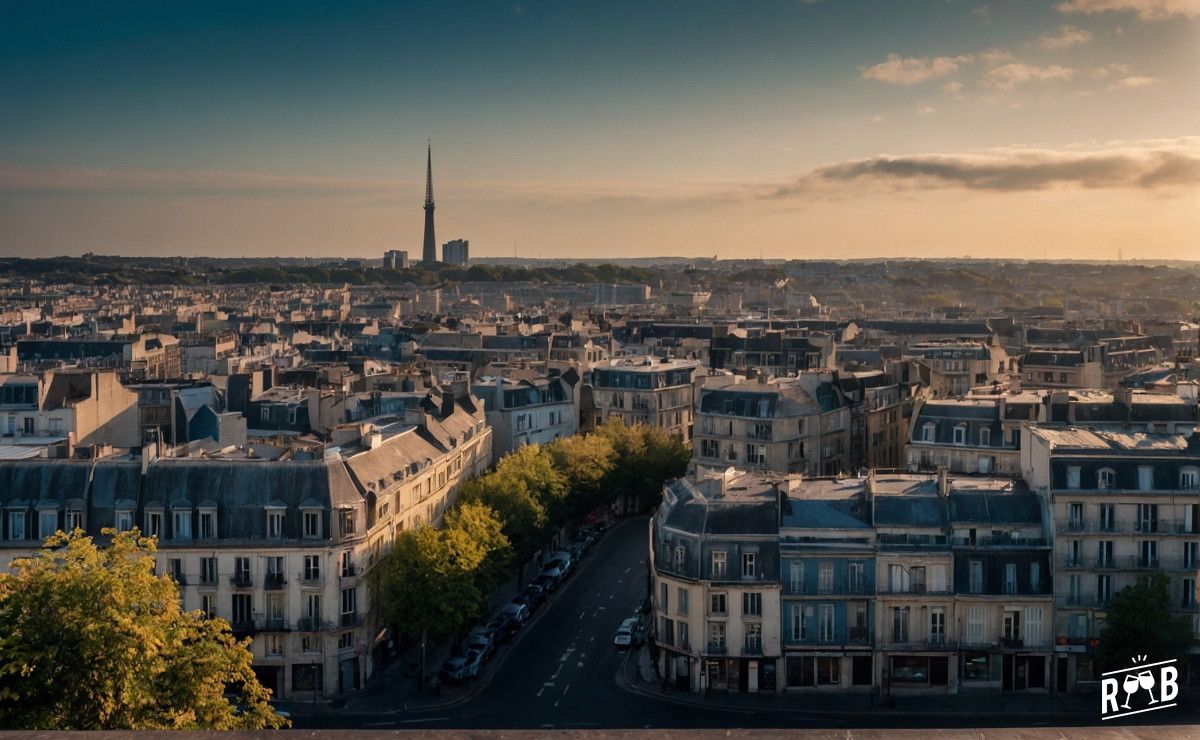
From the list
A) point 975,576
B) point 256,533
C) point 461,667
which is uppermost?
point 256,533

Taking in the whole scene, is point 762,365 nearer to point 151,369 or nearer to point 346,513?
point 151,369

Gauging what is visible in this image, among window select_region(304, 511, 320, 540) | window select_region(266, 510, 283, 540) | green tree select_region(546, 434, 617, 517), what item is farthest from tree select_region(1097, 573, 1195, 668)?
green tree select_region(546, 434, 617, 517)

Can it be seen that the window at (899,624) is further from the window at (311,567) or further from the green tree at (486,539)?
the window at (311,567)

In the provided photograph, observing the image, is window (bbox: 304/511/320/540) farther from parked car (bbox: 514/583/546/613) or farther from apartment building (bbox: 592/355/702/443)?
apartment building (bbox: 592/355/702/443)

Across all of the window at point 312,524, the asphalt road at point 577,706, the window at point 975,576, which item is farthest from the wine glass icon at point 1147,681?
the window at point 312,524

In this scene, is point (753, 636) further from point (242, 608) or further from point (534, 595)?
point (242, 608)

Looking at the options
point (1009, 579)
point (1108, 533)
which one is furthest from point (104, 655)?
point (1108, 533)

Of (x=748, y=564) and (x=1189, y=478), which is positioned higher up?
(x=1189, y=478)
